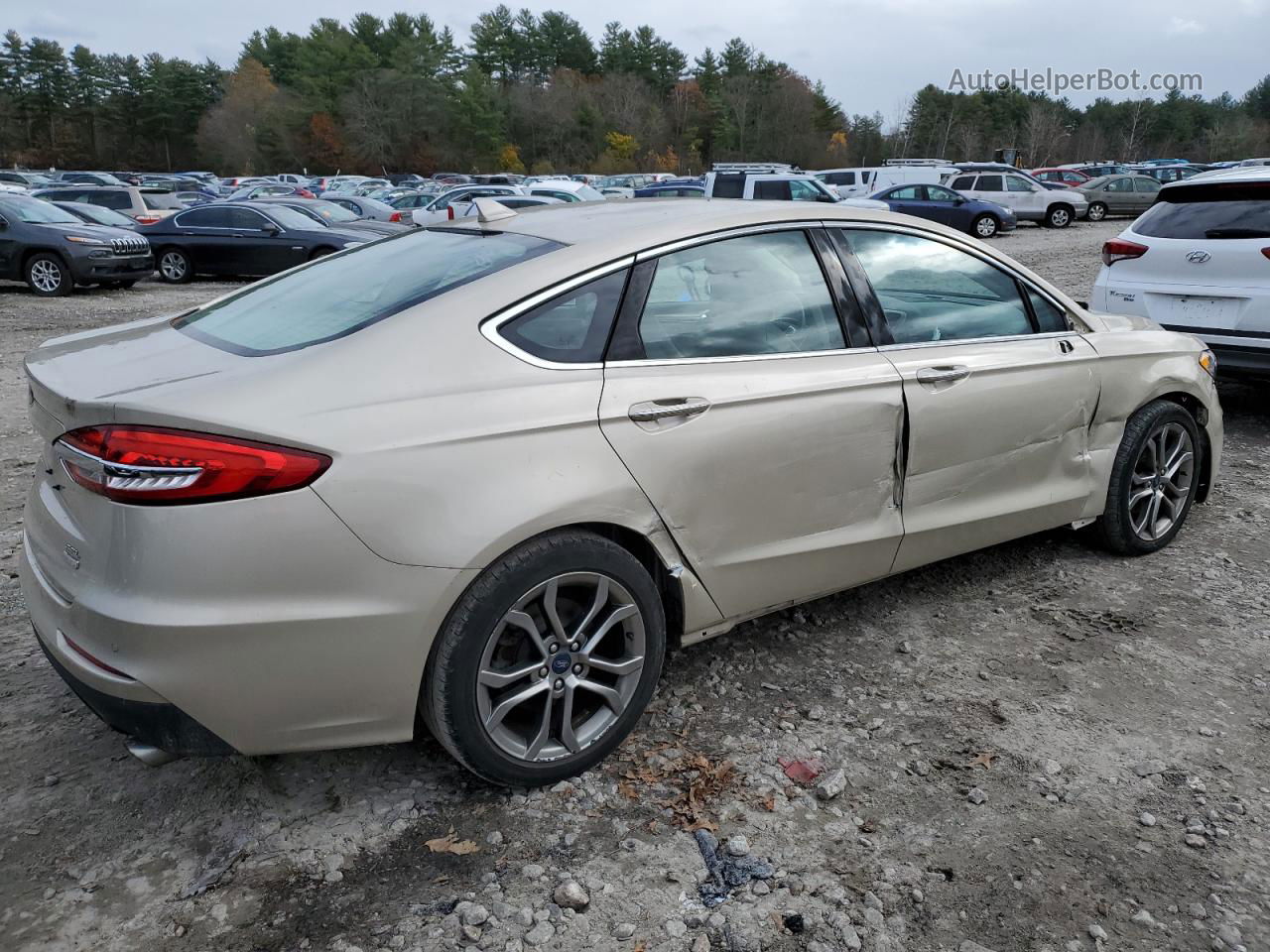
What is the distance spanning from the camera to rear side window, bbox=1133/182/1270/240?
6.07 m

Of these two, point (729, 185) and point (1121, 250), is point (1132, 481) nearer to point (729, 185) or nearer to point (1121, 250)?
point (1121, 250)

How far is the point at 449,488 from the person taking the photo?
7.80 feet

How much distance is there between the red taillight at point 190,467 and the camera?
2174 millimetres

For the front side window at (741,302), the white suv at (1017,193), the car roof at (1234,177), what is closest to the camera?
the front side window at (741,302)

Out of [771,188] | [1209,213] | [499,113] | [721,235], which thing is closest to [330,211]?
[771,188]

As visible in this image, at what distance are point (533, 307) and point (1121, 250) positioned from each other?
18.0ft

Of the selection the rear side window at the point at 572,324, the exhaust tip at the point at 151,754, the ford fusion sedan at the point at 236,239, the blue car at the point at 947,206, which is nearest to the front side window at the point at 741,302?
the rear side window at the point at 572,324

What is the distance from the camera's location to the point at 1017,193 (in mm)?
27844

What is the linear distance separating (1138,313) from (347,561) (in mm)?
5993

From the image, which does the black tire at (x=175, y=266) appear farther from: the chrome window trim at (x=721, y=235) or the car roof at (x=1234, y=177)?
the chrome window trim at (x=721, y=235)

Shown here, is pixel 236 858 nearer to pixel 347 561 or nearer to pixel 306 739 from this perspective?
pixel 306 739

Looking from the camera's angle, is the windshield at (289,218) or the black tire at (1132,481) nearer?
the black tire at (1132,481)

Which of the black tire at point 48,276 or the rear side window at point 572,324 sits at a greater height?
the rear side window at point 572,324

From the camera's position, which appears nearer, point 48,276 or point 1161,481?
point 1161,481
